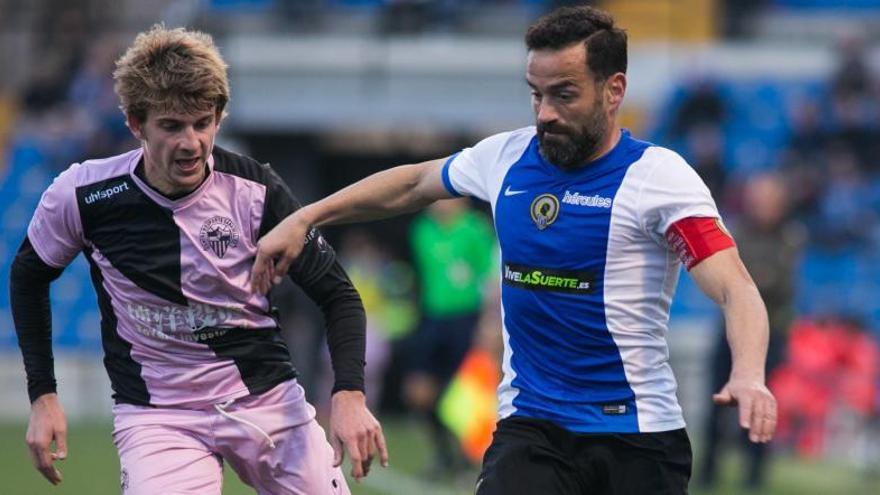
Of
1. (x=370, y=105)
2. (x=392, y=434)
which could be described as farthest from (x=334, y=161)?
(x=392, y=434)

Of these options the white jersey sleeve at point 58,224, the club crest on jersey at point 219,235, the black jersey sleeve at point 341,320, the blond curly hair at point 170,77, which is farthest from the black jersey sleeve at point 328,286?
the white jersey sleeve at point 58,224

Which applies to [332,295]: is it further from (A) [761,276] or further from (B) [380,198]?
(A) [761,276]

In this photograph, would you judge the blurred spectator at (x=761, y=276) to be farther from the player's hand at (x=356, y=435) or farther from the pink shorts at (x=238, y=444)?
the player's hand at (x=356, y=435)

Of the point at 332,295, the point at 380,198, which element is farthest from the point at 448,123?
the point at 332,295

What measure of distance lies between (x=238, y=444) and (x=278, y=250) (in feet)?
2.34

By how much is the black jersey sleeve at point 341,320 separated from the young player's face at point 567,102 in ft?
2.83

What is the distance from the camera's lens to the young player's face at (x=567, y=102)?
5.30 m

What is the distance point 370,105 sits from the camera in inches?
833

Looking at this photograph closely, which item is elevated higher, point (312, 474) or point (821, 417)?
point (312, 474)

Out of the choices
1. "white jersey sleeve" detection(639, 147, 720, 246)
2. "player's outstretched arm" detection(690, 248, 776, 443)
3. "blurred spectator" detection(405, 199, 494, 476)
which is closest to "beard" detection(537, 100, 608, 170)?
"white jersey sleeve" detection(639, 147, 720, 246)

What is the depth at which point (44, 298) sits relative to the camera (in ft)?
19.1

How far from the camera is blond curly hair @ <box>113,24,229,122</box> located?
17.6 feet

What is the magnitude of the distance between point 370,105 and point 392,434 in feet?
20.8

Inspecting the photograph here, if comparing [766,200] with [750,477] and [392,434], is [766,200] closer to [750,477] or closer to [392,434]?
[750,477]
